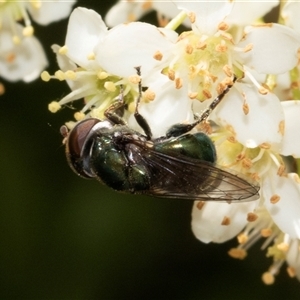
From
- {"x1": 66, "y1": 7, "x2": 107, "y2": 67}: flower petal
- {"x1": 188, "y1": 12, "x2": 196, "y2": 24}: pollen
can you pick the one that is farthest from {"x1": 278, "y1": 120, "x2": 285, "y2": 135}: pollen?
{"x1": 66, "y1": 7, "x2": 107, "y2": 67}: flower petal

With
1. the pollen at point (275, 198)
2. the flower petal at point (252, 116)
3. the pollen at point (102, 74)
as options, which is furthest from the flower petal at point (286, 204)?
the pollen at point (102, 74)

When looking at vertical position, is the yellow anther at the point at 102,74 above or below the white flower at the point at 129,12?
above

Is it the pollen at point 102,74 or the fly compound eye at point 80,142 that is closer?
the fly compound eye at point 80,142

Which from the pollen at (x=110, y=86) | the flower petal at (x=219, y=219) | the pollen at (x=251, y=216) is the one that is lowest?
the flower petal at (x=219, y=219)

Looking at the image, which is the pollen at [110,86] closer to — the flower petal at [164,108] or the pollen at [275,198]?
the flower petal at [164,108]

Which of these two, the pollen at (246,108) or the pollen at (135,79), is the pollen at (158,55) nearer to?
the pollen at (135,79)

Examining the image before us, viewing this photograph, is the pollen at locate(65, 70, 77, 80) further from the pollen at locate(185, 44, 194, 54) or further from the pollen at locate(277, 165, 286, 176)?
the pollen at locate(277, 165, 286, 176)

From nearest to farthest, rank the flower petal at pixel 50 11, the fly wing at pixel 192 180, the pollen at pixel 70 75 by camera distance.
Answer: the fly wing at pixel 192 180
the pollen at pixel 70 75
the flower petal at pixel 50 11

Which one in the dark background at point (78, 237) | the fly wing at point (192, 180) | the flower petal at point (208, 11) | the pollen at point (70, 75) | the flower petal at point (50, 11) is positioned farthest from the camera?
the dark background at point (78, 237)

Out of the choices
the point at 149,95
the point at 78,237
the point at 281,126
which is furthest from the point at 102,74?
the point at 78,237

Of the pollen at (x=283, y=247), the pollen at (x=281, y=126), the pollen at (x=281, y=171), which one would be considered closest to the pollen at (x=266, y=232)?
the pollen at (x=283, y=247)
